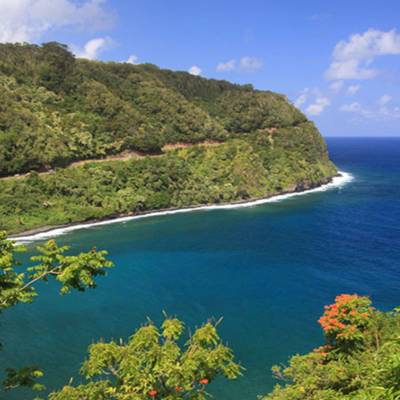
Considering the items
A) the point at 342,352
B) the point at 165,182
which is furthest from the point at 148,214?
the point at 342,352

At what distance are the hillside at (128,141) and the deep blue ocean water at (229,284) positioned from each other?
9.97 meters

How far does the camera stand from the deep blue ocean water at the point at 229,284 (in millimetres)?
31531

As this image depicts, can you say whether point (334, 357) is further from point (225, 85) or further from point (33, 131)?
point (225, 85)

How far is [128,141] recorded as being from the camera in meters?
89.4

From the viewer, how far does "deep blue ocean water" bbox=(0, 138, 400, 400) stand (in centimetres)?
3153

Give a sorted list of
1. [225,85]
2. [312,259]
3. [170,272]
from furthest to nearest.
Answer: [225,85] < [312,259] < [170,272]

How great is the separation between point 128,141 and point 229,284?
174 ft

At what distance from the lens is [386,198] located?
92.7 m

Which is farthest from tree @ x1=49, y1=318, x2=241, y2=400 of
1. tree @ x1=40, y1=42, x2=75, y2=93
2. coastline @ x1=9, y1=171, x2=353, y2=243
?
tree @ x1=40, y1=42, x2=75, y2=93

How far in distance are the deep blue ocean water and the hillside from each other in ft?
32.7

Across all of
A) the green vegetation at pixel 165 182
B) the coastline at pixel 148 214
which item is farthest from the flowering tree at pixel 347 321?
the green vegetation at pixel 165 182

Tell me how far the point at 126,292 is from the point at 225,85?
104 meters

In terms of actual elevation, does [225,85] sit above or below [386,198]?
above

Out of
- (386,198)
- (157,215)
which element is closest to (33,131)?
(157,215)
